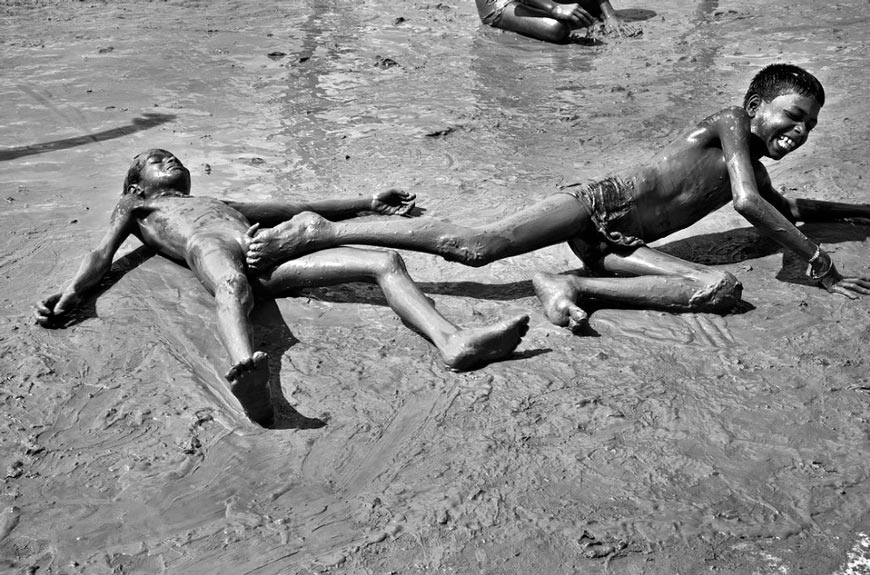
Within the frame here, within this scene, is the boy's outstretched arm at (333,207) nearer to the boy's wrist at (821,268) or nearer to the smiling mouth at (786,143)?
the smiling mouth at (786,143)

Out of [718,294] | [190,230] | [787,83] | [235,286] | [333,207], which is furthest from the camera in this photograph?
[333,207]

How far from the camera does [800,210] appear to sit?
15.9ft

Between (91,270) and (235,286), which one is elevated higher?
(235,286)

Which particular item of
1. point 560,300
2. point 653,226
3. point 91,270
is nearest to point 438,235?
point 560,300

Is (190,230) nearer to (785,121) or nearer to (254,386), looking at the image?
(254,386)

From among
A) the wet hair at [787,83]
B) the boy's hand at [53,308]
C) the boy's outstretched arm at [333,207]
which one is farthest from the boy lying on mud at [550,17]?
the boy's hand at [53,308]

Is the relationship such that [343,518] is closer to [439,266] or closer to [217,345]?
[217,345]

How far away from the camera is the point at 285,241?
4316 millimetres

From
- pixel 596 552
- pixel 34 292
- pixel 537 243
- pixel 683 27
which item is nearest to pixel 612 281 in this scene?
pixel 537 243

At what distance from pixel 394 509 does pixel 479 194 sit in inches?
111

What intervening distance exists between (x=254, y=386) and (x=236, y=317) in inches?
22.3

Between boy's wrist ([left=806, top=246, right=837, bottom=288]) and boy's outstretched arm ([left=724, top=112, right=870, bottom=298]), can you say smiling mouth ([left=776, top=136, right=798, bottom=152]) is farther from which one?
boy's wrist ([left=806, top=246, right=837, bottom=288])

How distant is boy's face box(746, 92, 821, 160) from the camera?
174 inches

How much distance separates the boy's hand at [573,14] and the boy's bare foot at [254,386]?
619 cm
